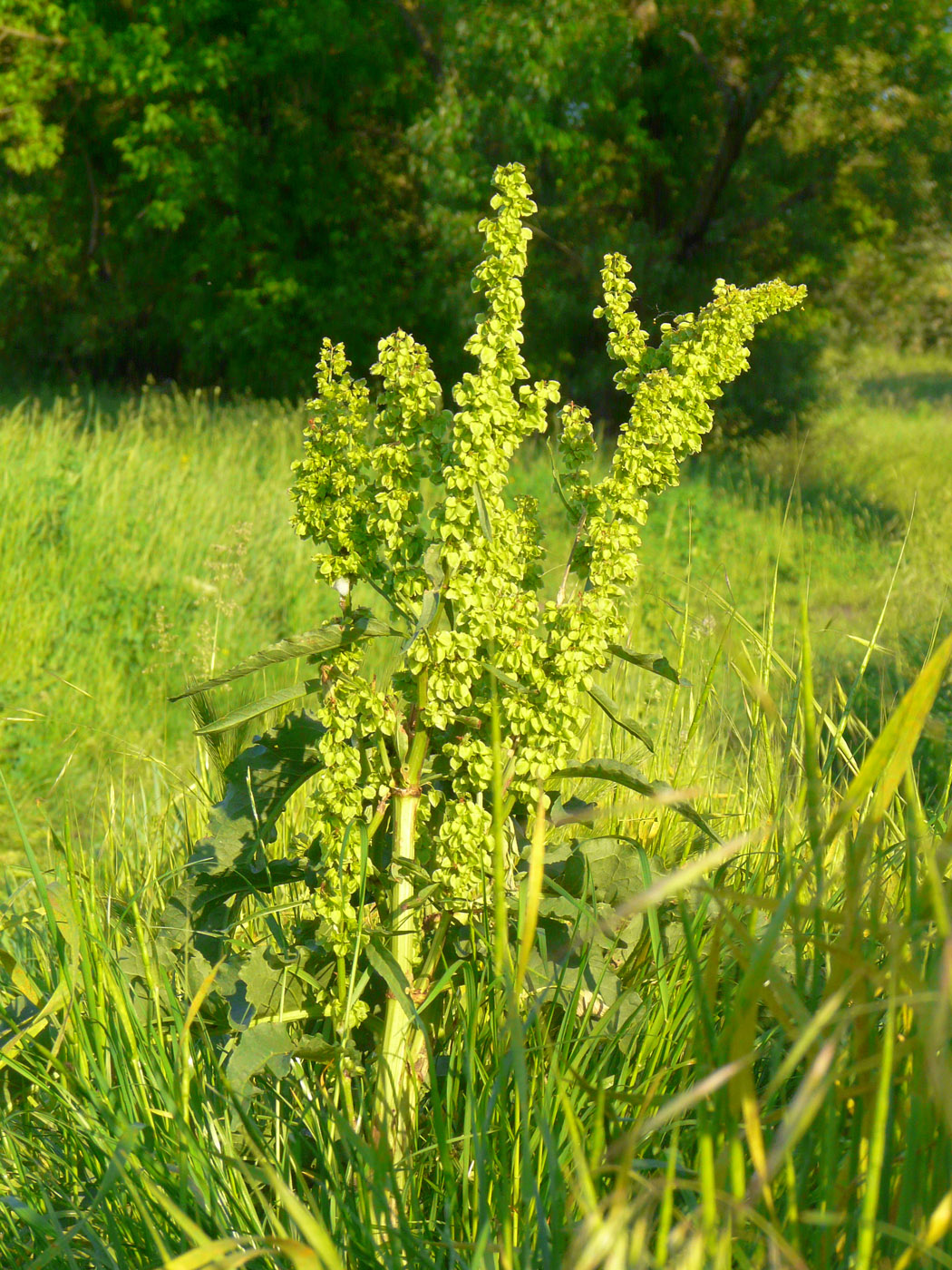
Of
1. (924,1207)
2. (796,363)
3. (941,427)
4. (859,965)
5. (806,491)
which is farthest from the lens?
(941,427)

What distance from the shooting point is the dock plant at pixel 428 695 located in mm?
1593

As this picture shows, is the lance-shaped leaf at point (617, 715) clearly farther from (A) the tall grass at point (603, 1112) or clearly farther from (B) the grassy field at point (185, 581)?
(B) the grassy field at point (185, 581)

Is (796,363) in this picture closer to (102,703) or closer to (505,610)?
(102,703)

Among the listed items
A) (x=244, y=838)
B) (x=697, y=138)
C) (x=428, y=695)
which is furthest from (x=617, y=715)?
(x=697, y=138)

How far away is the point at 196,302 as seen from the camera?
1689 cm

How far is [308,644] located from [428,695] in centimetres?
20

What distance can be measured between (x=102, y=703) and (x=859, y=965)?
444 cm

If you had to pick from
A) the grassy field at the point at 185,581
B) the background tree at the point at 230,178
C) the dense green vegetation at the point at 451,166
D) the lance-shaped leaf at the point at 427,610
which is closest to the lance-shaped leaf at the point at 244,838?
the lance-shaped leaf at the point at 427,610

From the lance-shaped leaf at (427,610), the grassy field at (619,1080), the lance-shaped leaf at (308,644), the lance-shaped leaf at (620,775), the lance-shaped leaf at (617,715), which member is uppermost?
the lance-shaped leaf at (427,610)

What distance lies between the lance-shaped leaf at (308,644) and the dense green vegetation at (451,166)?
10536 mm

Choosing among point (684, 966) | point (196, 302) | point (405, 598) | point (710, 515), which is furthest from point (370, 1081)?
point (196, 302)

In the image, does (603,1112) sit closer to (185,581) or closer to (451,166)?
(185,581)

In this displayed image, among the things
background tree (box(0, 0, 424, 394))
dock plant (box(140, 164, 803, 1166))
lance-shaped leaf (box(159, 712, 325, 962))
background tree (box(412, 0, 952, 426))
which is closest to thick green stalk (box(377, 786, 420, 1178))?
dock plant (box(140, 164, 803, 1166))

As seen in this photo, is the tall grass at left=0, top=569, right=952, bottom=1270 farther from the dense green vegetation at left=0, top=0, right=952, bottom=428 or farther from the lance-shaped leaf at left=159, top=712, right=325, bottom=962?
the dense green vegetation at left=0, top=0, right=952, bottom=428
